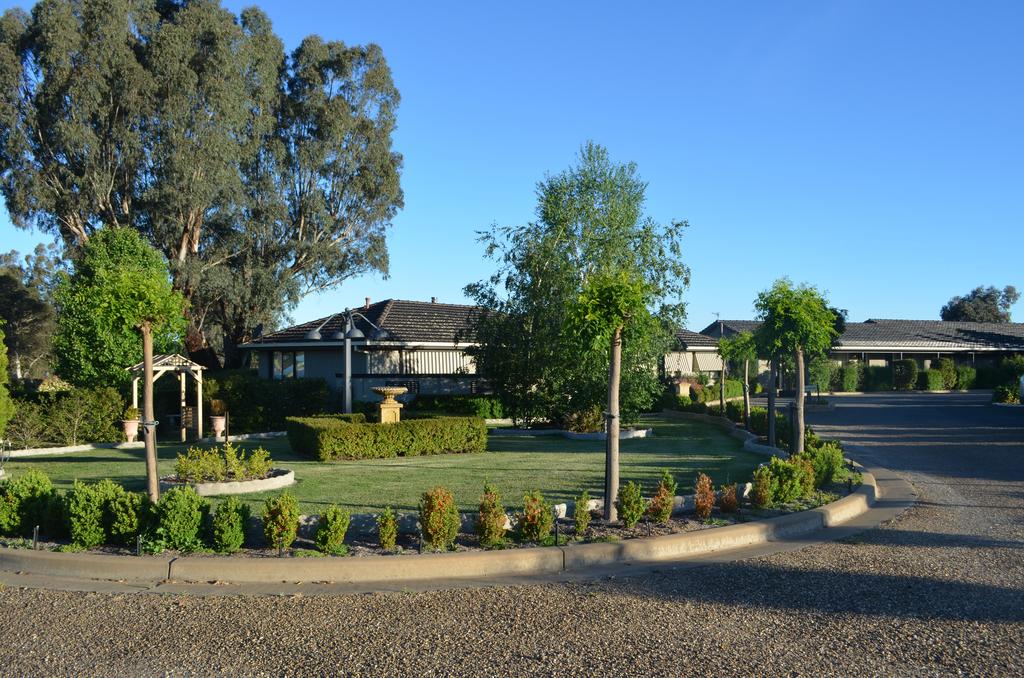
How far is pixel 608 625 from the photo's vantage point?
5.91 meters

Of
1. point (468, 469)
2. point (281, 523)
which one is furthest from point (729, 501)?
point (468, 469)

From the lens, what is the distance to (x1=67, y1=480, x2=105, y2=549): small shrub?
26.1 feet

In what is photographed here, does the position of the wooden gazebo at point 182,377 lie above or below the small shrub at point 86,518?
above

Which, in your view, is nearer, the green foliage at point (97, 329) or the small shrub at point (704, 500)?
the small shrub at point (704, 500)

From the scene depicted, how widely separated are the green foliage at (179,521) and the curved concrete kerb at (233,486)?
4029 mm

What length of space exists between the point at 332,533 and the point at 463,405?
1872cm

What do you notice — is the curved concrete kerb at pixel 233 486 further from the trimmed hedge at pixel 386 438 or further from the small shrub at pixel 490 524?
the small shrub at pixel 490 524

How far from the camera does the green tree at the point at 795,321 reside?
14375 mm

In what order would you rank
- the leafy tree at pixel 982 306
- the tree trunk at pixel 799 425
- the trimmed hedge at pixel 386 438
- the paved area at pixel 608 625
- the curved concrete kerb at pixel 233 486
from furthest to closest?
the leafy tree at pixel 982 306 → the trimmed hedge at pixel 386 438 → the tree trunk at pixel 799 425 → the curved concrete kerb at pixel 233 486 → the paved area at pixel 608 625

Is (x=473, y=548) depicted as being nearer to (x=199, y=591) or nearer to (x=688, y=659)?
(x=199, y=591)

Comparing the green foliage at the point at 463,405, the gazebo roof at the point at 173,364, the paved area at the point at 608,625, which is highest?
the gazebo roof at the point at 173,364

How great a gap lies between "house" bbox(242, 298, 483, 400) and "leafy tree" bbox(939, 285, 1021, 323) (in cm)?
7528

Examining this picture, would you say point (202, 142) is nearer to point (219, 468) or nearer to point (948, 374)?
point (219, 468)

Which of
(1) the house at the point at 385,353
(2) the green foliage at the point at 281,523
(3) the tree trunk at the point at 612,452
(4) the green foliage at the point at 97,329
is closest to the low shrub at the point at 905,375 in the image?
(1) the house at the point at 385,353
